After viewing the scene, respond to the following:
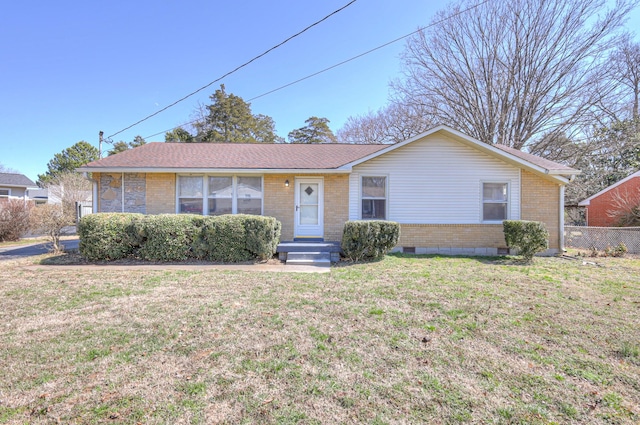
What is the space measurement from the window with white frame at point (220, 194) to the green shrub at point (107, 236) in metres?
→ 2.15

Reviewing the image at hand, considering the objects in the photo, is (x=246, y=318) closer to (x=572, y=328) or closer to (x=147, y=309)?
(x=147, y=309)

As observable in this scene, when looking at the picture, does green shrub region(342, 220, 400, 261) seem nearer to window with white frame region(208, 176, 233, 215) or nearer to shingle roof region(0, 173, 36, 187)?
window with white frame region(208, 176, 233, 215)

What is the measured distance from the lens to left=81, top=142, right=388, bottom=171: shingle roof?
994cm

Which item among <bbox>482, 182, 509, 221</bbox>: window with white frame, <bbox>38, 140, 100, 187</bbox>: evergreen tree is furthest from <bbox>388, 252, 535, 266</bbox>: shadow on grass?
<bbox>38, 140, 100, 187</bbox>: evergreen tree

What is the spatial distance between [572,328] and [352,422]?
356cm

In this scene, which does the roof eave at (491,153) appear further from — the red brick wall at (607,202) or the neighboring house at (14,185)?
the neighboring house at (14,185)

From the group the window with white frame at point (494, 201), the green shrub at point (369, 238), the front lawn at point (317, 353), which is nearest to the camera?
the front lawn at point (317, 353)

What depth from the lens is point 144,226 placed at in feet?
26.0

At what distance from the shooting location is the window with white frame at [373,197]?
10047 millimetres

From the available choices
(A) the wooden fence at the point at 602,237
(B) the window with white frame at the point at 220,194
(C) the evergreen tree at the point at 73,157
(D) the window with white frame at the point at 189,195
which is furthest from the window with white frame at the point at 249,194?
(C) the evergreen tree at the point at 73,157

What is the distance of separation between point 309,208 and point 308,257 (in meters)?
2.33

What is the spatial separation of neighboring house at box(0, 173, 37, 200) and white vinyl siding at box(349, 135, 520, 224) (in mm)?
28650

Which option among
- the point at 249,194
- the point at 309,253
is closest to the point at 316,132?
the point at 249,194

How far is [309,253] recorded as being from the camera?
27.6 ft
